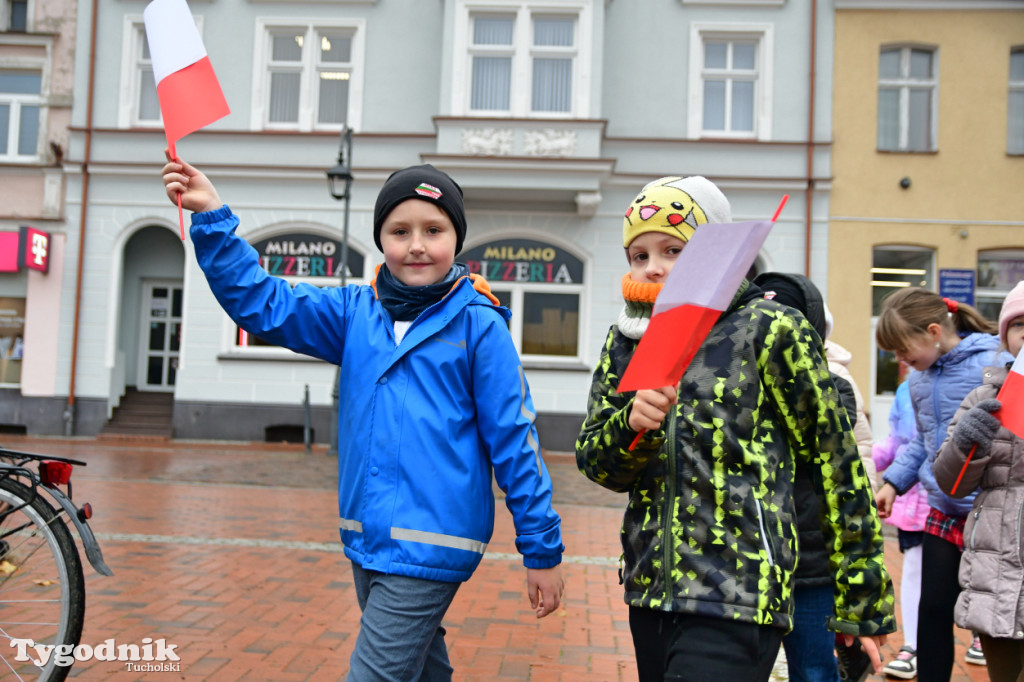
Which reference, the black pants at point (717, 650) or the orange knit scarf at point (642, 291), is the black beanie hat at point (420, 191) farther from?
the black pants at point (717, 650)

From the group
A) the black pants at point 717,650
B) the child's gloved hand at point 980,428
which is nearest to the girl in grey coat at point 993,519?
the child's gloved hand at point 980,428

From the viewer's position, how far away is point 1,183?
15.8m

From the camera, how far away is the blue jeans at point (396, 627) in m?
1.99

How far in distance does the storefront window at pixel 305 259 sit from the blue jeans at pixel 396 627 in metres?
13.5

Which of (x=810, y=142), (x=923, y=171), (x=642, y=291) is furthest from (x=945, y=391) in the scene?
(x=923, y=171)

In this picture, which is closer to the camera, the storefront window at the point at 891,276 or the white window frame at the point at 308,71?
the storefront window at the point at 891,276

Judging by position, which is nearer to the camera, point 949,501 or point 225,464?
point 949,501

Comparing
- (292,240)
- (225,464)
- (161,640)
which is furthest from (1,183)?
(161,640)

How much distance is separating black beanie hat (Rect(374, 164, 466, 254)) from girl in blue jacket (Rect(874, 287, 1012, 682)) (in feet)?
6.68

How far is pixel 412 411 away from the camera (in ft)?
6.95

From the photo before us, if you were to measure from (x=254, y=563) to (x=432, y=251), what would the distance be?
399cm

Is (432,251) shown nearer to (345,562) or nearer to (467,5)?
(345,562)

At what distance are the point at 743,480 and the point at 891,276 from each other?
568 inches

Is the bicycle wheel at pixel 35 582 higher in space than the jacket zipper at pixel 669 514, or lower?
lower
